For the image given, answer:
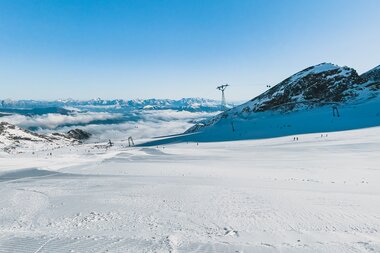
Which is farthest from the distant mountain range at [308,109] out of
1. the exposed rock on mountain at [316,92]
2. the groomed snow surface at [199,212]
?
the groomed snow surface at [199,212]

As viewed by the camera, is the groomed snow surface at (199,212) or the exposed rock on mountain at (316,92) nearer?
the groomed snow surface at (199,212)

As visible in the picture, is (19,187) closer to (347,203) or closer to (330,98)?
(347,203)

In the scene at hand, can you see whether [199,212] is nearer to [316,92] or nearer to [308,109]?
[308,109]

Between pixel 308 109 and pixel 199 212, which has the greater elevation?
pixel 308 109

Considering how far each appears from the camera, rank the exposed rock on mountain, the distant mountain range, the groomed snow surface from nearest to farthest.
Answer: the groomed snow surface, the distant mountain range, the exposed rock on mountain

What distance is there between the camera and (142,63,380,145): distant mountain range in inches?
2016

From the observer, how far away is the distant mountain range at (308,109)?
168ft

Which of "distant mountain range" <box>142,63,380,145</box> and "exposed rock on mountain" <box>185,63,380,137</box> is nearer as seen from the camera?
"distant mountain range" <box>142,63,380,145</box>

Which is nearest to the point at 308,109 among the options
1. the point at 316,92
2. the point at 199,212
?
the point at 316,92

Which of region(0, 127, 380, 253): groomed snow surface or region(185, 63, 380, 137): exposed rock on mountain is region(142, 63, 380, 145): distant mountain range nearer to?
region(185, 63, 380, 137): exposed rock on mountain

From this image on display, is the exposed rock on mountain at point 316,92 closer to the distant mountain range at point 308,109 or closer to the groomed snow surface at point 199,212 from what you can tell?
the distant mountain range at point 308,109

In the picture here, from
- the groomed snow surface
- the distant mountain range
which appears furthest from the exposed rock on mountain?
the groomed snow surface

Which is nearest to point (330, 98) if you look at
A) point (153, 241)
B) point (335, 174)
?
point (335, 174)

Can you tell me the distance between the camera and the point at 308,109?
226 ft
